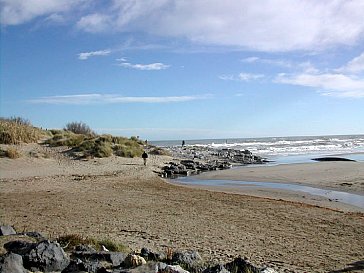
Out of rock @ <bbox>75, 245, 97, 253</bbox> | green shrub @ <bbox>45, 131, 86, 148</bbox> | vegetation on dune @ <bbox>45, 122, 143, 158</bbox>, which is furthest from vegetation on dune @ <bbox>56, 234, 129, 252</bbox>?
green shrub @ <bbox>45, 131, 86, 148</bbox>

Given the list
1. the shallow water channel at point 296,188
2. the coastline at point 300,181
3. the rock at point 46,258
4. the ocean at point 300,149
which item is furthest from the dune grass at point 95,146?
the rock at point 46,258

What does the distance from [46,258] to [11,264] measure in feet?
2.38

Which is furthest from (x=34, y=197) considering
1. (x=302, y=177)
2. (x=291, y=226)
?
(x=302, y=177)

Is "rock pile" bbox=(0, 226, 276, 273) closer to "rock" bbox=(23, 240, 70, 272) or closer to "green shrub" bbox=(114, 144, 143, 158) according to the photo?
"rock" bbox=(23, 240, 70, 272)

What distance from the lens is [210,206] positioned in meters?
13.5

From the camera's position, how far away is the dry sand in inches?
326

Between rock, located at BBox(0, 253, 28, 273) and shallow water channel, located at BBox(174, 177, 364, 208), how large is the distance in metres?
11.5

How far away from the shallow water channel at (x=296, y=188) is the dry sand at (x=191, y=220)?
1289 millimetres

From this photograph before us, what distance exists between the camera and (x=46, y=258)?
6.11 meters

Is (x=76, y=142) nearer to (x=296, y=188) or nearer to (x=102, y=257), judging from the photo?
(x=296, y=188)

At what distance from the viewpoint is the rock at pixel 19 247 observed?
645 cm

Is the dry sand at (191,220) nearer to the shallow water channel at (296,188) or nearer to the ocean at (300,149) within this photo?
the shallow water channel at (296,188)

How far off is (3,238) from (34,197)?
24.9 feet

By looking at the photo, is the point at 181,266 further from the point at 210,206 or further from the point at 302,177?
the point at 302,177
